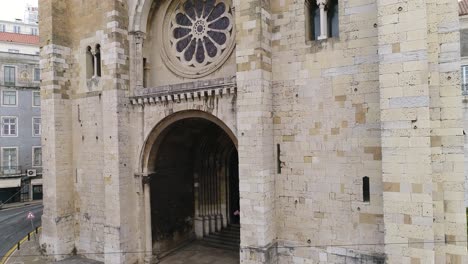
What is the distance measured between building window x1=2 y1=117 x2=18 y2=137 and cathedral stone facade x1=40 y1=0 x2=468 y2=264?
12356mm

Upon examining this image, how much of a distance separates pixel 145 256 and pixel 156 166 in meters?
3.08

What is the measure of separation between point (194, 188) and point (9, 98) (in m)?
16.6

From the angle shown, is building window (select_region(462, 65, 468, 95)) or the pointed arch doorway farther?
building window (select_region(462, 65, 468, 95))

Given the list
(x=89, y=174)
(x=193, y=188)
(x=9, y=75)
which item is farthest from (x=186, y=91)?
(x=9, y=75)

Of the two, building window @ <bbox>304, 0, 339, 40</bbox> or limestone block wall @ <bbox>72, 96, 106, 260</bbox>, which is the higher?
building window @ <bbox>304, 0, 339, 40</bbox>

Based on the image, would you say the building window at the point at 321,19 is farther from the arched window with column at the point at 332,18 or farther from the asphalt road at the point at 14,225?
the asphalt road at the point at 14,225

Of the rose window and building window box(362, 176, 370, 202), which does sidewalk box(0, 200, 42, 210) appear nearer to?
the rose window

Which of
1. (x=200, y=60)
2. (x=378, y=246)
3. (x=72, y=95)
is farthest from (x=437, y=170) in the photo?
(x=72, y=95)

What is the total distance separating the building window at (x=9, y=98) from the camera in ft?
73.7

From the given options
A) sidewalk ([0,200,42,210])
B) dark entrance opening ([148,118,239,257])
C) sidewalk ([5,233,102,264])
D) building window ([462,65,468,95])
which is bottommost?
sidewalk ([5,233,102,264])

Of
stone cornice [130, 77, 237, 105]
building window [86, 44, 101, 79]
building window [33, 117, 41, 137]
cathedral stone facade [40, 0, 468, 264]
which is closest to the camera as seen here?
cathedral stone facade [40, 0, 468, 264]

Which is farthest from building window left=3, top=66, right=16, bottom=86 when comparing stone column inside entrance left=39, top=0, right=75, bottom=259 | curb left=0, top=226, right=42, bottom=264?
stone column inside entrance left=39, top=0, right=75, bottom=259

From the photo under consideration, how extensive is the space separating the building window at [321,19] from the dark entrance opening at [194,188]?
5.01 metres

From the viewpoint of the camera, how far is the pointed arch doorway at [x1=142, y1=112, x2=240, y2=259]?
12031 millimetres
